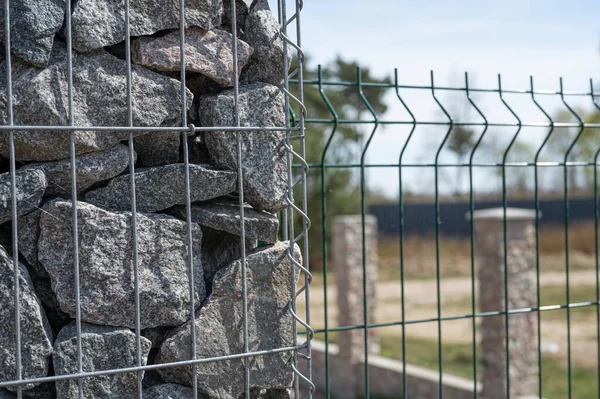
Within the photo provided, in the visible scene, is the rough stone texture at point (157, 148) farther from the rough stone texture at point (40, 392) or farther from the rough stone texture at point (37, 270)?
the rough stone texture at point (40, 392)

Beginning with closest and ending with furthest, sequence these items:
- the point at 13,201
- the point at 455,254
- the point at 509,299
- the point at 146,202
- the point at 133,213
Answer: the point at 13,201 < the point at 133,213 < the point at 146,202 < the point at 509,299 < the point at 455,254

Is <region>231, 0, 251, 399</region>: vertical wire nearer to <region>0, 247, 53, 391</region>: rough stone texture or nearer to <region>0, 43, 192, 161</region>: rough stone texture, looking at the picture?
<region>0, 43, 192, 161</region>: rough stone texture

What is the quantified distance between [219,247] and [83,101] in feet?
1.77

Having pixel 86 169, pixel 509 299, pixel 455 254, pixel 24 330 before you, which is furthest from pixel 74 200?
pixel 455 254

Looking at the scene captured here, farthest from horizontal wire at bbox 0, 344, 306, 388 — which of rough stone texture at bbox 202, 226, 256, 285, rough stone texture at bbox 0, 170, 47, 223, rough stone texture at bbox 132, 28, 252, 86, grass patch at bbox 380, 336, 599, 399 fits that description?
grass patch at bbox 380, 336, 599, 399

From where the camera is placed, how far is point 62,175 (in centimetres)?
174

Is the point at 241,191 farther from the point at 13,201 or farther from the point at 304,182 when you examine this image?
the point at 13,201

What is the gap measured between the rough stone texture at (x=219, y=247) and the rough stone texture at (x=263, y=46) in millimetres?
440

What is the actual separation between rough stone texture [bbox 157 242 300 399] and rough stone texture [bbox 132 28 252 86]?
51 cm

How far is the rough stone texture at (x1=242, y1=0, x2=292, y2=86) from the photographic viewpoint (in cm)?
200

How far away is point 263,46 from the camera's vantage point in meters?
2.00

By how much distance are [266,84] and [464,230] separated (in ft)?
63.1

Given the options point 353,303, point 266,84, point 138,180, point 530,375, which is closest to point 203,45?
point 266,84

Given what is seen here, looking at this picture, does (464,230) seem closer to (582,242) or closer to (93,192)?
(582,242)
